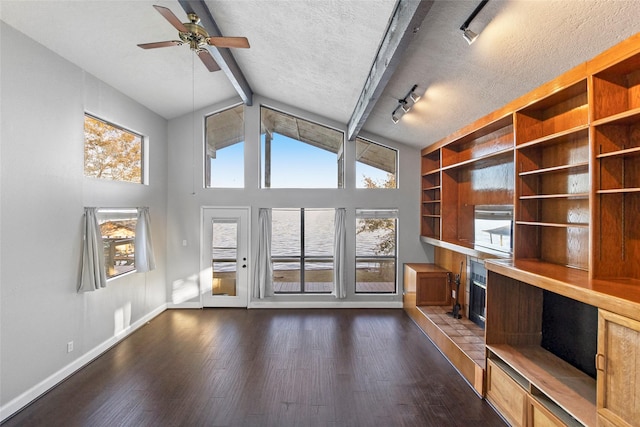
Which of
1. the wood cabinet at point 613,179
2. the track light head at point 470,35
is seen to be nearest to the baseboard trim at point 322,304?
the wood cabinet at point 613,179

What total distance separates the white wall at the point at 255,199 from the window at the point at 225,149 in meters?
0.13

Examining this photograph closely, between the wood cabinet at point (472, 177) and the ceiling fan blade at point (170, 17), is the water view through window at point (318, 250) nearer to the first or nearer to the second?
the wood cabinet at point (472, 177)

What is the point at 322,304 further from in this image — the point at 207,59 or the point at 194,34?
the point at 194,34

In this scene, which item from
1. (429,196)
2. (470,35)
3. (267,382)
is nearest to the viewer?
(470,35)

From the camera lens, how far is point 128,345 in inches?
173

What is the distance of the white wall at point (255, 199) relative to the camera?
5.97 metres

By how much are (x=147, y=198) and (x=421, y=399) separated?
16.6 ft

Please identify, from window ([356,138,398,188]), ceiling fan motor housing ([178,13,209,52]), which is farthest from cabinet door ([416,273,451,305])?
ceiling fan motor housing ([178,13,209,52])

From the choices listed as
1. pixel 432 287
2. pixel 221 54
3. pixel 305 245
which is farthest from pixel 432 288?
pixel 221 54

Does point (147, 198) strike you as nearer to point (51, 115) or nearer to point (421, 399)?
point (51, 115)

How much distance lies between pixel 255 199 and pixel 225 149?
1.18 meters

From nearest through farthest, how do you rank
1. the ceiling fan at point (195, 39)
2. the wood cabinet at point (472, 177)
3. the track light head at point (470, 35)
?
the track light head at point (470, 35) < the ceiling fan at point (195, 39) < the wood cabinet at point (472, 177)

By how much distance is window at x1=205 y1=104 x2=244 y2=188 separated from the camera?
6074mm

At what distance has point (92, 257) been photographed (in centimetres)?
379
